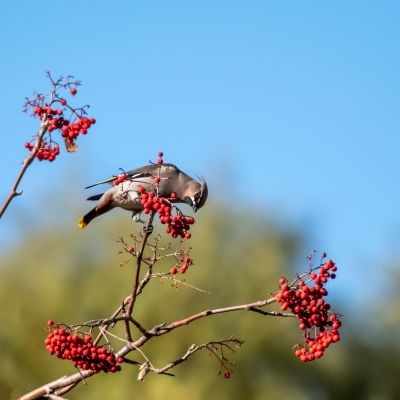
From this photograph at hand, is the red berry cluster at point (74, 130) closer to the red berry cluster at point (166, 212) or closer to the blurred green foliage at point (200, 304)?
the red berry cluster at point (166, 212)

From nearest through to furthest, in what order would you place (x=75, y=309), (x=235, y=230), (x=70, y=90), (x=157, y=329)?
(x=157, y=329) < (x=70, y=90) < (x=75, y=309) < (x=235, y=230)

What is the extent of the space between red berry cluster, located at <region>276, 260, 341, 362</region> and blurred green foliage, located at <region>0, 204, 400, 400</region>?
1186cm

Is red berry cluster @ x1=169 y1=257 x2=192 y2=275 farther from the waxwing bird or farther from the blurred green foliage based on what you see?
the blurred green foliage

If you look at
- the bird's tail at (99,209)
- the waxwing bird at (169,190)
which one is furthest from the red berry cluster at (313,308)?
the bird's tail at (99,209)

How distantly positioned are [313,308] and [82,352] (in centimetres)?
91

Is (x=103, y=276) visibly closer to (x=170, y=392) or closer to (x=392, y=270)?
(x=170, y=392)

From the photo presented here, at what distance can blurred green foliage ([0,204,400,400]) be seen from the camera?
52.2ft

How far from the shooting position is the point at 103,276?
16.7 m

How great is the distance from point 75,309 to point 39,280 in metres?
0.92

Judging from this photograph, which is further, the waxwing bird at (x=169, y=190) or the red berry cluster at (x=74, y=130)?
the waxwing bird at (x=169, y=190)

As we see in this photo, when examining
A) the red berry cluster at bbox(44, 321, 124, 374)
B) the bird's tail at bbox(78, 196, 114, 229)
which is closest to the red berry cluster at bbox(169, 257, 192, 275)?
the red berry cluster at bbox(44, 321, 124, 374)

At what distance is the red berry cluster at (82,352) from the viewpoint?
3.45 meters

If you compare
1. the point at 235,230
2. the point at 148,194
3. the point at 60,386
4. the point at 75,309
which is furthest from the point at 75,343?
the point at 235,230

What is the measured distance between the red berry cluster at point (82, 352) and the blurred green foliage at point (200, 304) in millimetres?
11883
